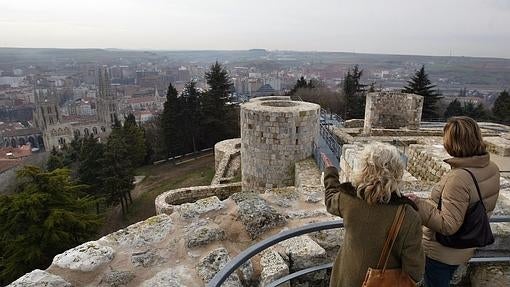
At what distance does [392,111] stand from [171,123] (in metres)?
17.2

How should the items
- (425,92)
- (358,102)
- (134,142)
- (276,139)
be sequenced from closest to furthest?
(276,139) → (134,142) → (425,92) → (358,102)

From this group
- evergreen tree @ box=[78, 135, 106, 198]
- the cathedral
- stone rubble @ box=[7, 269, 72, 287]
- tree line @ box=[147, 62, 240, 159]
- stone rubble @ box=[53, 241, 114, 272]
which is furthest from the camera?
the cathedral

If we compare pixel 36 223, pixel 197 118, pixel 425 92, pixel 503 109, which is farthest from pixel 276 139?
pixel 503 109

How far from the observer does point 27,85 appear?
129m

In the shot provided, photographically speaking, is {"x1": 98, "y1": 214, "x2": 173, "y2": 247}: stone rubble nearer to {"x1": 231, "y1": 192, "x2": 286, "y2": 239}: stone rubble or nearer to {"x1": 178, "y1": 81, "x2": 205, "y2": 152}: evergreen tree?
{"x1": 231, "y1": 192, "x2": 286, "y2": 239}: stone rubble

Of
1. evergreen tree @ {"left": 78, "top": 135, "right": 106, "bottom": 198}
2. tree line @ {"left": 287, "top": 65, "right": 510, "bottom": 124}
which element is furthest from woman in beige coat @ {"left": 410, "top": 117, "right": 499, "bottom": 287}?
tree line @ {"left": 287, "top": 65, "right": 510, "bottom": 124}

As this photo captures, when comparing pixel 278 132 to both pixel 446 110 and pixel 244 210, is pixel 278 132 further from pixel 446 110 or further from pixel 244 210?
pixel 446 110

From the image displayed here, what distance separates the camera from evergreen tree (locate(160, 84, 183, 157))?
2659 centimetres

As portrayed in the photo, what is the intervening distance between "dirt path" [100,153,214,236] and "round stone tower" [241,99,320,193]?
30.3ft

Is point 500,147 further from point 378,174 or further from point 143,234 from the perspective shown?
point 143,234

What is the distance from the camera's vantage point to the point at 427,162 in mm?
6871

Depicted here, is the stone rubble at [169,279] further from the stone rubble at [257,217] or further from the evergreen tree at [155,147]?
the evergreen tree at [155,147]

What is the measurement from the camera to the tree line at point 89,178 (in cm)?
955

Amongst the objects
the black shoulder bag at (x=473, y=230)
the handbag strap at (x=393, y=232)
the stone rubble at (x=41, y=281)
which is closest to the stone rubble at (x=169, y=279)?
the stone rubble at (x=41, y=281)
